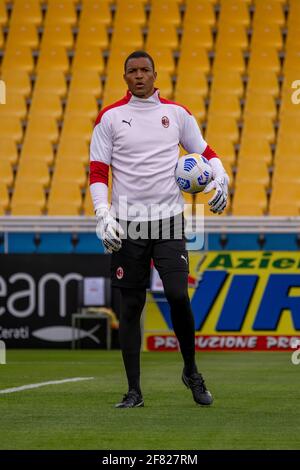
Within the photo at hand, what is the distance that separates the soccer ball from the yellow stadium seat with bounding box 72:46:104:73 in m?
12.9

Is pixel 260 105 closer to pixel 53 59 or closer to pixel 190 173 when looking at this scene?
pixel 53 59

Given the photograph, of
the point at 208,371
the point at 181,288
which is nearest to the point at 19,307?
the point at 208,371

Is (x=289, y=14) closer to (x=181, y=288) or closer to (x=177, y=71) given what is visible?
(x=177, y=71)

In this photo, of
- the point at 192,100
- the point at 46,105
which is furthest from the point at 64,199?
the point at 192,100

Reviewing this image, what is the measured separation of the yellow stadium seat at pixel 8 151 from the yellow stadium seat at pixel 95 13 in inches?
118

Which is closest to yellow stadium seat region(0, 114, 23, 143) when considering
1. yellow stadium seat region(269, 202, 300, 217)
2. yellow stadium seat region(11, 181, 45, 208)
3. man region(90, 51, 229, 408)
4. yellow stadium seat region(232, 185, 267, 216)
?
yellow stadium seat region(11, 181, 45, 208)

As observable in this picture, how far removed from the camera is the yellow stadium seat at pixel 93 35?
1962 centimetres

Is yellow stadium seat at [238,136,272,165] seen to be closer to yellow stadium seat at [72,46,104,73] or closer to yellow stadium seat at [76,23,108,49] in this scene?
yellow stadium seat at [72,46,104,73]

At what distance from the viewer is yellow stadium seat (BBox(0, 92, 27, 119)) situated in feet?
61.1

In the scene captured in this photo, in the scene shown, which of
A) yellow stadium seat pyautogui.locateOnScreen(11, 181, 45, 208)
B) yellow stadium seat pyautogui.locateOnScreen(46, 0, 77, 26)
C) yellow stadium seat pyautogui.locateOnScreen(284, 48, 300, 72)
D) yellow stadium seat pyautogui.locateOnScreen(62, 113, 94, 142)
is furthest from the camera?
yellow stadium seat pyautogui.locateOnScreen(46, 0, 77, 26)

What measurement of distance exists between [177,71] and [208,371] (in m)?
9.74

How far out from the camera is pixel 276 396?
284 inches

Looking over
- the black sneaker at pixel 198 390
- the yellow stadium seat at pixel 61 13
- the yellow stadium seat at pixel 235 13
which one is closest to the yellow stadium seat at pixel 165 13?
the yellow stadium seat at pixel 235 13

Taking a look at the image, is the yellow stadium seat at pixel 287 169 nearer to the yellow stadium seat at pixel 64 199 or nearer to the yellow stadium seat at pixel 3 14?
the yellow stadium seat at pixel 64 199
